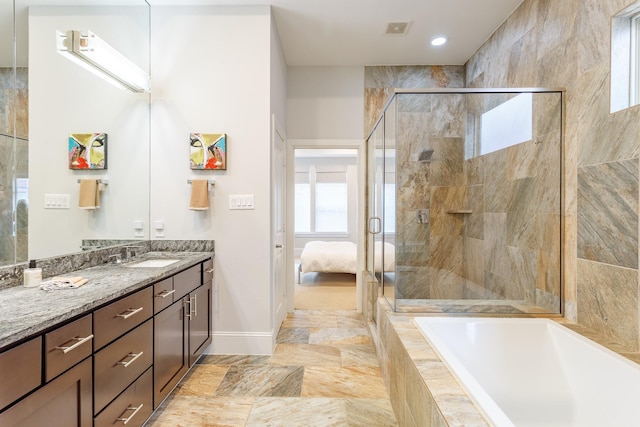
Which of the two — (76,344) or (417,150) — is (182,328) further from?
(417,150)

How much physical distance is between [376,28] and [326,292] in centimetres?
323

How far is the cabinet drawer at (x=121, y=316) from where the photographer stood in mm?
1296

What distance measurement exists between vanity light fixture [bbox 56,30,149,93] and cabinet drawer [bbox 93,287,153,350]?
4.96 ft

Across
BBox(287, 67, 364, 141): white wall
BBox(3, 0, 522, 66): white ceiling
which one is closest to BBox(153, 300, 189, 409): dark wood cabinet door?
BBox(3, 0, 522, 66): white ceiling

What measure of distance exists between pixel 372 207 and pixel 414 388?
7.07ft

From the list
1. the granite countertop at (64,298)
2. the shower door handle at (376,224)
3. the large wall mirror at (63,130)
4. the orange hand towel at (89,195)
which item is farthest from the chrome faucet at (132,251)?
the shower door handle at (376,224)

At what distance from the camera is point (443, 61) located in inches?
138

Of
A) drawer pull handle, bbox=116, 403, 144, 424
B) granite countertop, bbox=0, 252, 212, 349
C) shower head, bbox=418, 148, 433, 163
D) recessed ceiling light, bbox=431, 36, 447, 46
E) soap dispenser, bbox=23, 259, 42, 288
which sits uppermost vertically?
recessed ceiling light, bbox=431, 36, 447, 46

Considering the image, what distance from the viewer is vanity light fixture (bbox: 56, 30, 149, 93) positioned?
1.86 metres

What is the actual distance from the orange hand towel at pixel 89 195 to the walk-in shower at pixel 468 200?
219 centimetres

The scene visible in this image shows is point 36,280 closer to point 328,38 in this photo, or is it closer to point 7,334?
point 7,334

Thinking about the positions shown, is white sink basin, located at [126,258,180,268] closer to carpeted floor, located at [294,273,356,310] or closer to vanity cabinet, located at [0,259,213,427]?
vanity cabinet, located at [0,259,213,427]

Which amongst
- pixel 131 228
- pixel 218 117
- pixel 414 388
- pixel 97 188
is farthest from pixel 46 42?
pixel 414 388

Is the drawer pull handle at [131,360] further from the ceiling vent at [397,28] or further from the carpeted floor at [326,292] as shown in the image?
the ceiling vent at [397,28]
